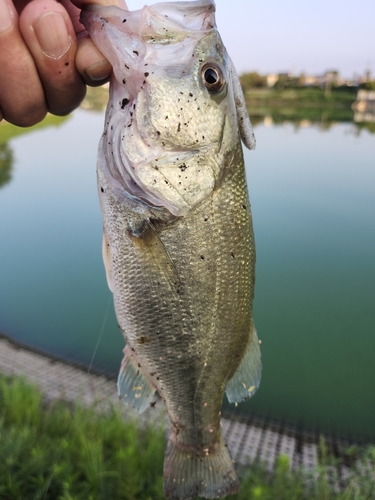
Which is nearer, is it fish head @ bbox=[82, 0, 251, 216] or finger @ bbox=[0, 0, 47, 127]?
finger @ bbox=[0, 0, 47, 127]

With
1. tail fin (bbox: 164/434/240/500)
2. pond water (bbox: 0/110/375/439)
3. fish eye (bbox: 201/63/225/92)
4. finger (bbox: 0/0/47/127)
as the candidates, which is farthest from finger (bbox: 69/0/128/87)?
tail fin (bbox: 164/434/240/500)

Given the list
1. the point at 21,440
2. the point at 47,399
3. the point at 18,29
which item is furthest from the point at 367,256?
the point at 18,29

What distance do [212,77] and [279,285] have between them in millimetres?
6860

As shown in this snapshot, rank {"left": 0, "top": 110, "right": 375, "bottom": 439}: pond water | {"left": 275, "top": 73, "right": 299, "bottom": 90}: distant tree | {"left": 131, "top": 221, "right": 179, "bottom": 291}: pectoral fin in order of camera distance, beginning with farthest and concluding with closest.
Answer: {"left": 275, "top": 73, "right": 299, "bottom": 90}: distant tree < {"left": 0, "top": 110, "right": 375, "bottom": 439}: pond water < {"left": 131, "top": 221, "right": 179, "bottom": 291}: pectoral fin

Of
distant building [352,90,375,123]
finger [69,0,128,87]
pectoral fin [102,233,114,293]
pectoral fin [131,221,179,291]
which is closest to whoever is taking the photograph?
finger [69,0,128,87]

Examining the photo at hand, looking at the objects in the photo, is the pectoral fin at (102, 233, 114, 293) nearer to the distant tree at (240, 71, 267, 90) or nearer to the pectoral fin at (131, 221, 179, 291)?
the pectoral fin at (131, 221, 179, 291)

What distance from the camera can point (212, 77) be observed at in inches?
56.8

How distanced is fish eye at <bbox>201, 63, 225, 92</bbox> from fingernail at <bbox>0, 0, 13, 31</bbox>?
2.18 ft

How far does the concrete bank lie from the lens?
3870 millimetres

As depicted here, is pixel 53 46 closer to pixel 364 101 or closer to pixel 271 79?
pixel 364 101

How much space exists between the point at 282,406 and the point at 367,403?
126cm

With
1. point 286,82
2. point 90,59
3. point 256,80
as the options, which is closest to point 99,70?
point 90,59

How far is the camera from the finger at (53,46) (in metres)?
1.26

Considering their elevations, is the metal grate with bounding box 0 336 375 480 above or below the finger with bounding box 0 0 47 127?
below
